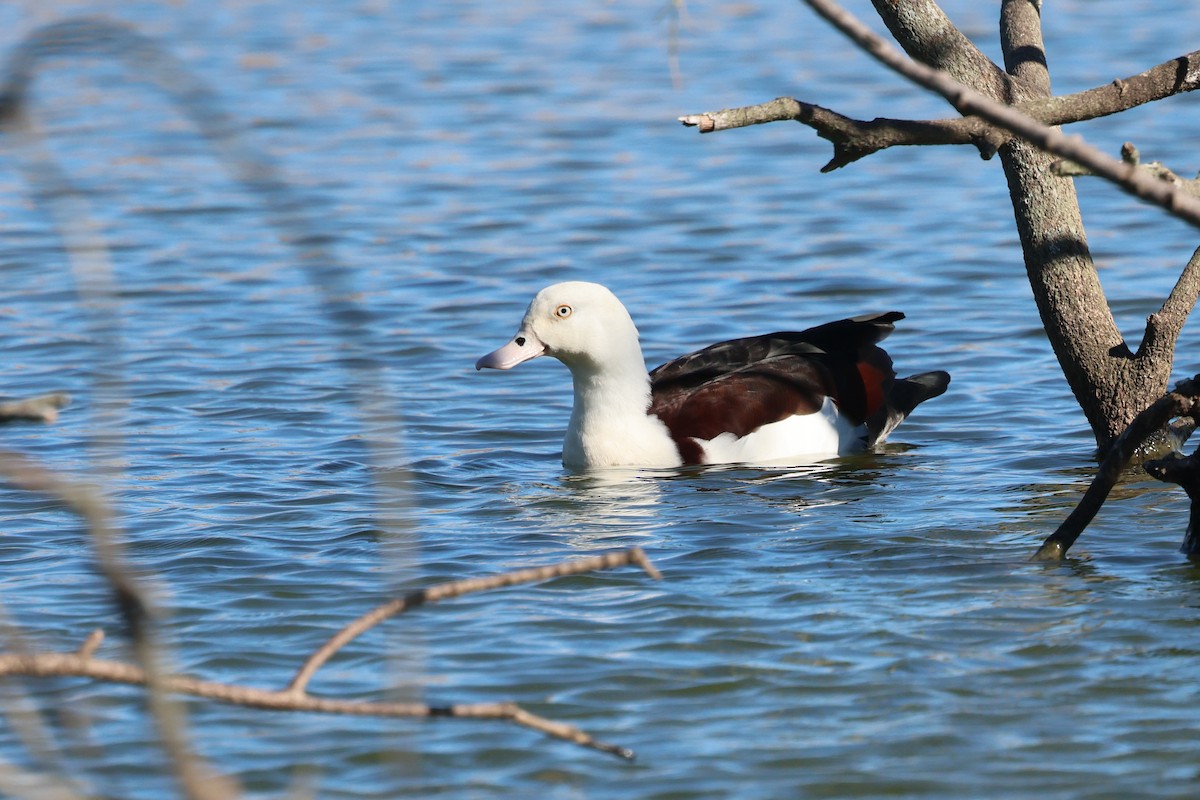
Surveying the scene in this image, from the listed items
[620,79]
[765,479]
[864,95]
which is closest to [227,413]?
[765,479]

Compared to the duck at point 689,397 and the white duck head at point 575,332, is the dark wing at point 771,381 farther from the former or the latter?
the white duck head at point 575,332

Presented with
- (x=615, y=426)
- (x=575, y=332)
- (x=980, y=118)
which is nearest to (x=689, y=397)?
(x=615, y=426)

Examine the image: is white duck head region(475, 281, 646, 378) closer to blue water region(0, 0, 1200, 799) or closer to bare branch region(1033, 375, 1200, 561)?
blue water region(0, 0, 1200, 799)

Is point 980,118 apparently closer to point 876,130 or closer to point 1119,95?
point 876,130

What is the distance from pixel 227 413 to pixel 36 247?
14.3 feet

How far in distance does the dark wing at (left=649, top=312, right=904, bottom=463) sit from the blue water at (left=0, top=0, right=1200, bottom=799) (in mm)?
251

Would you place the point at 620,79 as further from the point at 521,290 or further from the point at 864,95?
the point at 521,290

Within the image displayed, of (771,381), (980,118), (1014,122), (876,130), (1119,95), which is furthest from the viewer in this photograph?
(771,381)

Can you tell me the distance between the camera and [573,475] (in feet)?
23.8

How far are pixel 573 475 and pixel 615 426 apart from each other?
0.28 metres

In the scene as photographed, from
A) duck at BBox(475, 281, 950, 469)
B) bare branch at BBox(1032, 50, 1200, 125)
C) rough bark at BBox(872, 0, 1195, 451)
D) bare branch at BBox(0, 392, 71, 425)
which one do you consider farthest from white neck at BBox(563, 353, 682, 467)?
bare branch at BBox(0, 392, 71, 425)

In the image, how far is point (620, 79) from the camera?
56.2 ft

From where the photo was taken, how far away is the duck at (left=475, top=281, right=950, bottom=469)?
723 cm

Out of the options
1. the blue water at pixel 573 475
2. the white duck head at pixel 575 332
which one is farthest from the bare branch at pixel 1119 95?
the white duck head at pixel 575 332
